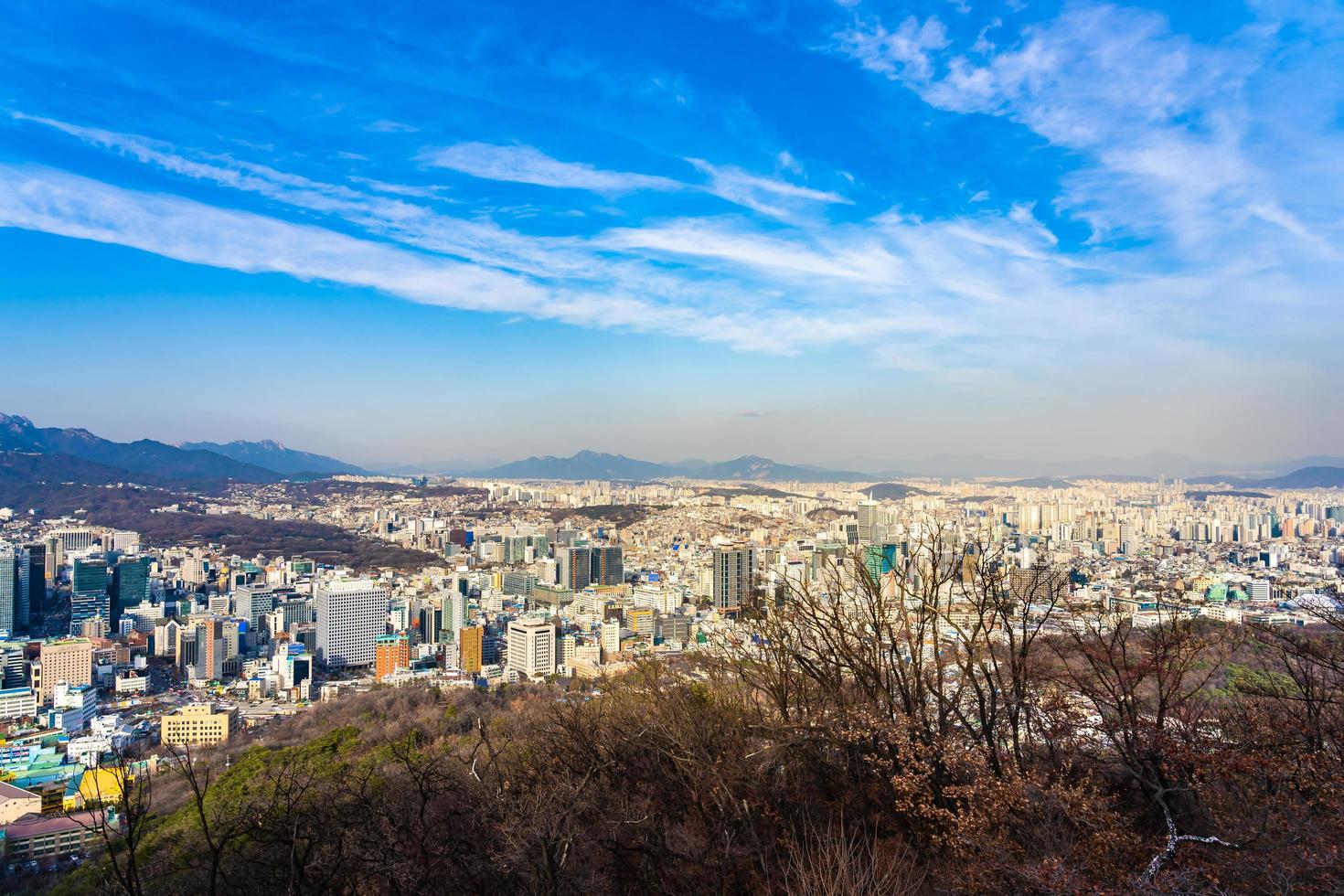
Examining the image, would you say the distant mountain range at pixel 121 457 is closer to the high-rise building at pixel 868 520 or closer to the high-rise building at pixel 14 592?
the high-rise building at pixel 14 592

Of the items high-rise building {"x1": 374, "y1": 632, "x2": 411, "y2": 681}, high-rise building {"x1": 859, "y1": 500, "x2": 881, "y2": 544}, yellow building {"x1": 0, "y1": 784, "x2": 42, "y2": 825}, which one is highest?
high-rise building {"x1": 859, "y1": 500, "x2": 881, "y2": 544}

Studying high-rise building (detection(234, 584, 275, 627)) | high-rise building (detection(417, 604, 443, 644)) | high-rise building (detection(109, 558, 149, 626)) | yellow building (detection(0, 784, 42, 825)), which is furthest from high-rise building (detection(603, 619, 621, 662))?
high-rise building (detection(109, 558, 149, 626))

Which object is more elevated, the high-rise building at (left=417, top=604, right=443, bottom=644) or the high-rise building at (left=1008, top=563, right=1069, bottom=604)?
the high-rise building at (left=1008, top=563, right=1069, bottom=604)

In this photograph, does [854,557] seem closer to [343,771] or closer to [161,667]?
[343,771]

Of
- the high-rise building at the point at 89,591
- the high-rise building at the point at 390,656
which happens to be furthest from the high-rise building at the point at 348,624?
the high-rise building at the point at 89,591

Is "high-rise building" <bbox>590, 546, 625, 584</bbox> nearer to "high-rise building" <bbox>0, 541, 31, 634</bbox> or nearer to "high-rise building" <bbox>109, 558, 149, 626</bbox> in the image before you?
"high-rise building" <bbox>109, 558, 149, 626</bbox>

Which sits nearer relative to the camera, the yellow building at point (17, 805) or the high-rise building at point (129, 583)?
the yellow building at point (17, 805)
